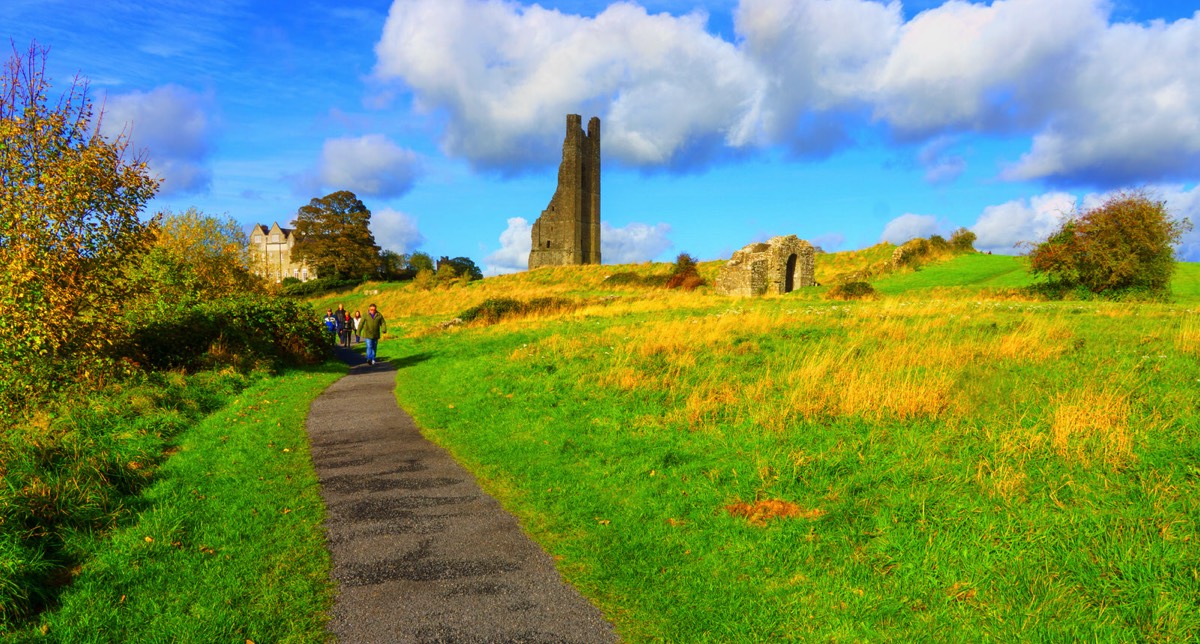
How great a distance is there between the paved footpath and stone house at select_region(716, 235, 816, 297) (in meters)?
28.0

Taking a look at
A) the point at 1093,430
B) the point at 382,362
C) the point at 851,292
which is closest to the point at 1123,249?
the point at 851,292

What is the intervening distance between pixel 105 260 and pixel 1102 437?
18068 mm

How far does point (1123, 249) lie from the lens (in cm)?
2845

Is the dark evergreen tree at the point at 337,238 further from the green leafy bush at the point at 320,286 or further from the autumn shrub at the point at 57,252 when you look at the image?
the autumn shrub at the point at 57,252

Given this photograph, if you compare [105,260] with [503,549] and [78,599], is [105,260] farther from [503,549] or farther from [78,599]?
[503,549]

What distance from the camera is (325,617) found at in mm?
5164

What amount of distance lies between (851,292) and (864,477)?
26988mm

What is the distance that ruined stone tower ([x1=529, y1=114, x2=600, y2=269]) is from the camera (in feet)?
236

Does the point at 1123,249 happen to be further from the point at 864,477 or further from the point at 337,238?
the point at 337,238

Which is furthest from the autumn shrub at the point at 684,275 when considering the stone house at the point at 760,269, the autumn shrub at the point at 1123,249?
the autumn shrub at the point at 1123,249

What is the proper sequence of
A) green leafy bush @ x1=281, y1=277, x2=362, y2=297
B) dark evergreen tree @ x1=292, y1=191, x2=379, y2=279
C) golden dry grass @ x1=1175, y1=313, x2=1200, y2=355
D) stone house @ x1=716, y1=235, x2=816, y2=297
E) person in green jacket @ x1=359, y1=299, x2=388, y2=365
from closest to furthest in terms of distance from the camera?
golden dry grass @ x1=1175, y1=313, x2=1200, y2=355 → person in green jacket @ x1=359, y1=299, x2=388, y2=365 → stone house @ x1=716, y1=235, x2=816, y2=297 → green leafy bush @ x1=281, y1=277, x2=362, y2=297 → dark evergreen tree @ x1=292, y1=191, x2=379, y2=279

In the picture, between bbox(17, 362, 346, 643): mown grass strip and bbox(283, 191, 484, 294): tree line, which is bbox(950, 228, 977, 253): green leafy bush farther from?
bbox(17, 362, 346, 643): mown grass strip

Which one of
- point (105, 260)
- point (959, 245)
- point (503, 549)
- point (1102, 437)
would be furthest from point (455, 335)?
point (959, 245)

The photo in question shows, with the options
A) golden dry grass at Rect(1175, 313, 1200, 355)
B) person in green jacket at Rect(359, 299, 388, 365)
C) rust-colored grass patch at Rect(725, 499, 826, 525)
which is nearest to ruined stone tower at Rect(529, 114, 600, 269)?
person in green jacket at Rect(359, 299, 388, 365)
